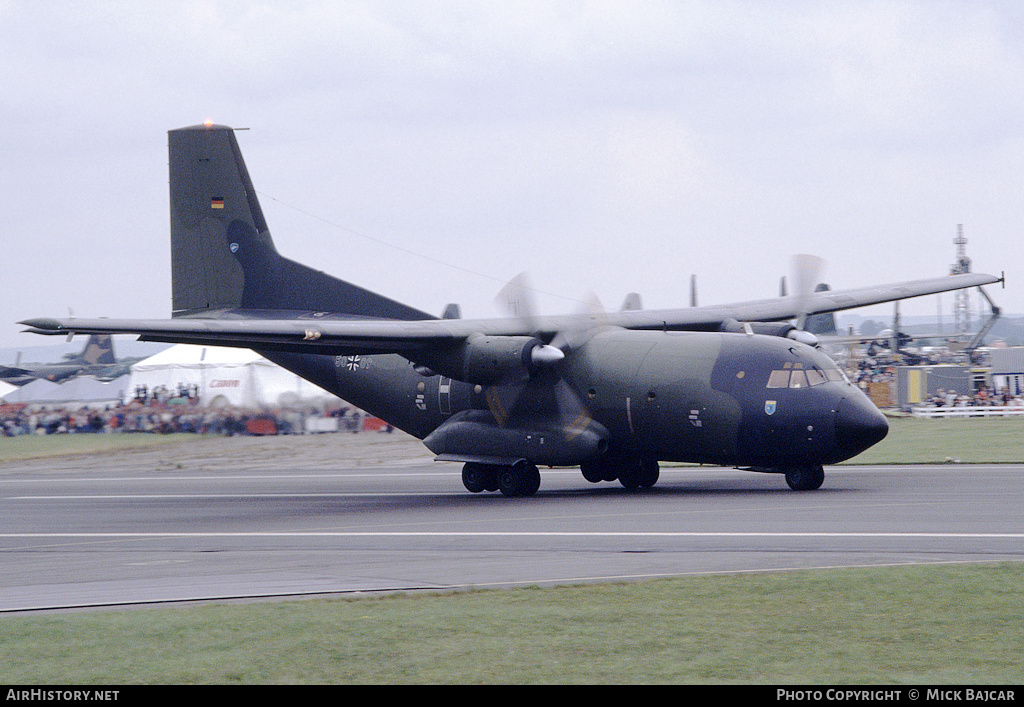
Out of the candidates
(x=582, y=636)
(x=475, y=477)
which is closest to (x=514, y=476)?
(x=475, y=477)

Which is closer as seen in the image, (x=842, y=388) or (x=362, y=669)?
(x=362, y=669)

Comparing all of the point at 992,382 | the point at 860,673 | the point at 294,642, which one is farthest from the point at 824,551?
the point at 992,382

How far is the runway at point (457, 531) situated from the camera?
528 inches

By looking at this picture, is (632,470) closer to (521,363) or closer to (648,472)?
(648,472)

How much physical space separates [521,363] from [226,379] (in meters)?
22.9

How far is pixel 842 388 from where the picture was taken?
2303cm

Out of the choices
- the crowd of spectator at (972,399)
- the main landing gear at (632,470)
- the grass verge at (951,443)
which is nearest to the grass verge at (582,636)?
the main landing gear at (632,470)

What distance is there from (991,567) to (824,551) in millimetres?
2389

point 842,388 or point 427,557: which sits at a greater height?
point 842,388

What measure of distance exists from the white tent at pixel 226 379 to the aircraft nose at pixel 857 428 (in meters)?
14.2

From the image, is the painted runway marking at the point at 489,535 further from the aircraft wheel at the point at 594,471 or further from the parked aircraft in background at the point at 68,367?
the parked aircraft in background at the point at 68,367

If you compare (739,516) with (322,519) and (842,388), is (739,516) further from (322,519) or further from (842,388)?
(322,519)
